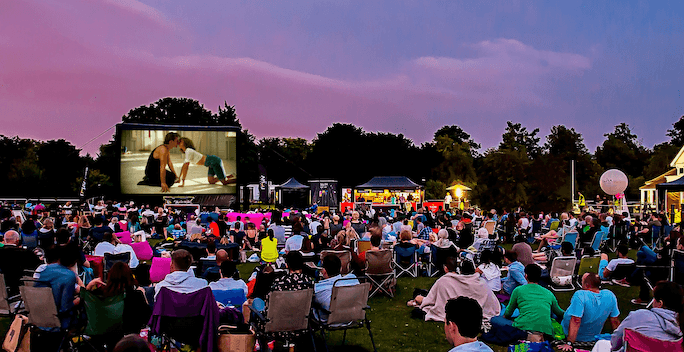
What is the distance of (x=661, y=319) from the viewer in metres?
4.07

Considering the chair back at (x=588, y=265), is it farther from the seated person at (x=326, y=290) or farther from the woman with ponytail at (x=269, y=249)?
the woman with ponytail at (x=269, y=249)

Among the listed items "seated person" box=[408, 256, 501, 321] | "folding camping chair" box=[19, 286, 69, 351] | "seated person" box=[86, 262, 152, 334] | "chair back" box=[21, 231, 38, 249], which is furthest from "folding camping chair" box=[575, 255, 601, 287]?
"chair back" box=[21, 231, 38, 249]

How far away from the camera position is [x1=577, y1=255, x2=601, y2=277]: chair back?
29.3ft

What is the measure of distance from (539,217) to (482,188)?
10.2 feet

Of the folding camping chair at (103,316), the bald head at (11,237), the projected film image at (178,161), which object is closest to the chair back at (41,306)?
the folding camping chair at (103,316)

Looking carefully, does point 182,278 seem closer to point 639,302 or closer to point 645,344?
point 645,344

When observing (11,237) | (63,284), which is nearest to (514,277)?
(63,284)

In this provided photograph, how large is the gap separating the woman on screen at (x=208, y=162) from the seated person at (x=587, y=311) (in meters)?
25.7

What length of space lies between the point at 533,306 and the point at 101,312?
12.9 ft

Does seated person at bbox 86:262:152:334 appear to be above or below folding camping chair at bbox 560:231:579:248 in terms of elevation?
above

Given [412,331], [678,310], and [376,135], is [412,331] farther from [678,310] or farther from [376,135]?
[376,135]

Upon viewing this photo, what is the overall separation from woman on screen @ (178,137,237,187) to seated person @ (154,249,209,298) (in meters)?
25.1

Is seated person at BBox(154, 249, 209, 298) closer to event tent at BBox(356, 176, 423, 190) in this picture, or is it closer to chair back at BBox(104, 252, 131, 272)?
chair back at BBox(104, 252, 131, 272)

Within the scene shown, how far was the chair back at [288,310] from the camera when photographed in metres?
5.05
